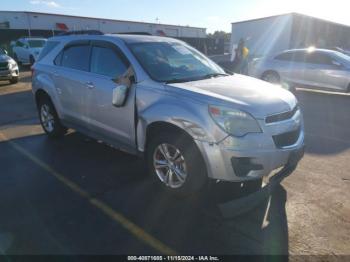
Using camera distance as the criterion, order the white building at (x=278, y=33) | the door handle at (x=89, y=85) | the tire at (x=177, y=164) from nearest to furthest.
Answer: the tire at (x=177, y=164) → the door handle at (x=89, y=85) → the white building at (x=278, y=33)

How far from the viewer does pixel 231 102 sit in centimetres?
349

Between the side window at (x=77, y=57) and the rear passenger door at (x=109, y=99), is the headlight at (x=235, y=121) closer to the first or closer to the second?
the rear passenger door at (x=109, y=99)

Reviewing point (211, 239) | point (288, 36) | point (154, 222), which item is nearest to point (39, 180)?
point (154, 222)

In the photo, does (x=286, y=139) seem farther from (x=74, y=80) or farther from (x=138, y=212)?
(x=74, y=80)

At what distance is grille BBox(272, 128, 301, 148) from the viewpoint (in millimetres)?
3511

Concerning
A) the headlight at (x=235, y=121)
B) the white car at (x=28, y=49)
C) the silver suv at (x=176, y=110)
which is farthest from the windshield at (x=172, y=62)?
the white car at (x=28, y=49)

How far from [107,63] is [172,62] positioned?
92 cm

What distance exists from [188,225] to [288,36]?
34146 mm

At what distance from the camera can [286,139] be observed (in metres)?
3.64

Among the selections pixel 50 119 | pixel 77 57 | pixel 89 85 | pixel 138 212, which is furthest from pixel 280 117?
pixel 50 119

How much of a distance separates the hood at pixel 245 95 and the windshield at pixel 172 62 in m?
0.28

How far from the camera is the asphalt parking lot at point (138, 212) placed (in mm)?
3082

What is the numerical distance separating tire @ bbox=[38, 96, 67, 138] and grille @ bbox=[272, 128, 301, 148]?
3956mm

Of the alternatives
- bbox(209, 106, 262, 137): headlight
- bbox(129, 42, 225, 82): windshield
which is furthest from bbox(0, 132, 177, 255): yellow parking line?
bbox(129, 42, 225, 82): windshield
